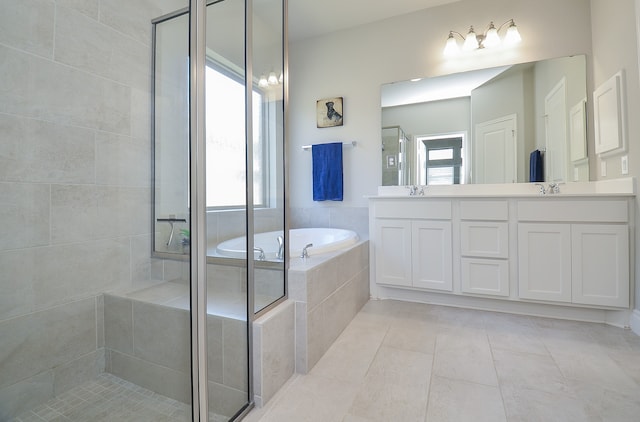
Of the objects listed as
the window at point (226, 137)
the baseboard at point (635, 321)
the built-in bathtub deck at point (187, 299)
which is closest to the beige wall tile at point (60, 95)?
the window at point (226, 137)

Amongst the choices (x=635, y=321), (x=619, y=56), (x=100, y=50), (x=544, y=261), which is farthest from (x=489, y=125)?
(x=100, y=50)

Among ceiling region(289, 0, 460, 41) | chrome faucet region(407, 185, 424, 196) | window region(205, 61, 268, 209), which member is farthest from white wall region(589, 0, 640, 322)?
window region(205, 61, 268, 209)

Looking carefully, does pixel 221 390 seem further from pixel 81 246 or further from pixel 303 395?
pixel 81 246

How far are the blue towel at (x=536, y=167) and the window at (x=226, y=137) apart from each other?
7.18 feet

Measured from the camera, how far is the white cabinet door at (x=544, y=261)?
2.00 meters

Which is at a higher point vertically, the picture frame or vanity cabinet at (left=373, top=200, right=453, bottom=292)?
the picture frame

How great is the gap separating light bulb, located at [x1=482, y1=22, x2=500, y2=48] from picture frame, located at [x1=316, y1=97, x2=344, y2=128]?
1308mm

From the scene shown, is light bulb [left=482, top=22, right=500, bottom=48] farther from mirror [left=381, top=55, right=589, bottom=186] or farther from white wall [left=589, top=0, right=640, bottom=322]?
white wall [left=589, top=0, right=640, bottom=322]

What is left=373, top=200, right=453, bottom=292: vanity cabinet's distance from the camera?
91.0 inches

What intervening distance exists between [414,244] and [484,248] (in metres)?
0.49

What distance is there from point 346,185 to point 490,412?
7.03 ft

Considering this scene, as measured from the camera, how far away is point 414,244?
240cm

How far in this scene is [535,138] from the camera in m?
2.38

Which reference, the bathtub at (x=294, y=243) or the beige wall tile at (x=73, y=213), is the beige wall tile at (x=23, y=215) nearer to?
the beige wall tile at (x=73, y=213)
